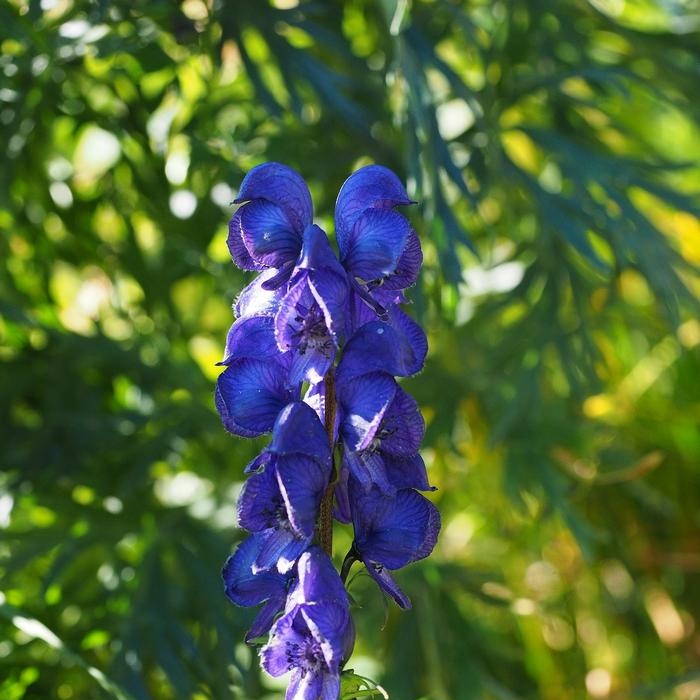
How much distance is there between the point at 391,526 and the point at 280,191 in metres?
0.24

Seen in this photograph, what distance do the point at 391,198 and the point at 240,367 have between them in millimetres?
159

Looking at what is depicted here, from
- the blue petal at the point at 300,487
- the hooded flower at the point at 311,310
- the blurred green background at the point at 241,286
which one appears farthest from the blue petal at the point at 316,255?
the blurred green background at the point at 241,286

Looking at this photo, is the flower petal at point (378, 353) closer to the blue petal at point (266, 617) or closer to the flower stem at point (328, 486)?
the flower stem at point (328, 486)

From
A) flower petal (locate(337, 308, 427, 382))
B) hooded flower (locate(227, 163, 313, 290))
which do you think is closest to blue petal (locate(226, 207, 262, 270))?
hooded flower (locate(227, 163, 313, 290))

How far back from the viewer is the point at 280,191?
773 mm

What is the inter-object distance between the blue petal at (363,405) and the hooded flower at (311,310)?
0.09 feet

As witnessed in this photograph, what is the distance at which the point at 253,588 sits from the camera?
76 cm

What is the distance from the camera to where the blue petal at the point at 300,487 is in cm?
69

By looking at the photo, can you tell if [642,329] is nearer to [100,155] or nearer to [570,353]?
[570,353]

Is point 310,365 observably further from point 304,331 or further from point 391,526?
point 391,526

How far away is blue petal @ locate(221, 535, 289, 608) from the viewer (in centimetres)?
75

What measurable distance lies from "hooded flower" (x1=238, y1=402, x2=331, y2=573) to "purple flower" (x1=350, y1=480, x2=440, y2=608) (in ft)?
0.14

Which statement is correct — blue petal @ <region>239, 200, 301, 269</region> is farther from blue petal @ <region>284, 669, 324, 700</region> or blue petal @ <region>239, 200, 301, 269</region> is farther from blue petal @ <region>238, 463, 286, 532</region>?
blue petal @ <region>284, 669, 324, 700</region>

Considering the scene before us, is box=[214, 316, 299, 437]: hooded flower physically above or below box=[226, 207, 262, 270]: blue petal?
below
